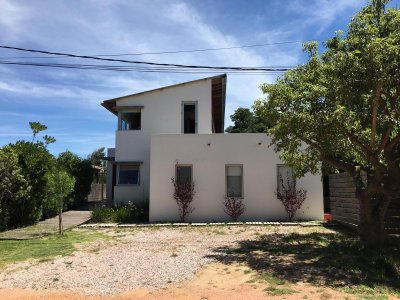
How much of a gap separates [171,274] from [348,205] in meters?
8.19

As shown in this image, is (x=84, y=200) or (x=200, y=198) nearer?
(x=200, y=198)

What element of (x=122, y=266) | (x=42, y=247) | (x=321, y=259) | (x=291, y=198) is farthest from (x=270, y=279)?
(x=291, y=198)

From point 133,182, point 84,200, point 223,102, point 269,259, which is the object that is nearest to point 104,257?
point 269,259

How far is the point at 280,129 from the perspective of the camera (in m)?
10.3

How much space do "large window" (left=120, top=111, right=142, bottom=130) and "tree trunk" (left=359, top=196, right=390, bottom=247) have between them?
534 inches

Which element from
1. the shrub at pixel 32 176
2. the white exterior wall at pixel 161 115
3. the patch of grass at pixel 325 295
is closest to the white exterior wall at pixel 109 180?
the white exterior wall at pixel 161 115

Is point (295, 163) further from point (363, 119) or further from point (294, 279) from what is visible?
point (294, 279)

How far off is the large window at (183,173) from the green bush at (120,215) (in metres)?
2.21

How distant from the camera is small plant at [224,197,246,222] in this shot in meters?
16.7

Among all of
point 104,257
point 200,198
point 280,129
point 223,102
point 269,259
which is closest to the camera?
point 269,259

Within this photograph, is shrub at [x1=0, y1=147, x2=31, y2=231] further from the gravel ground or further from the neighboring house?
the neighboring house

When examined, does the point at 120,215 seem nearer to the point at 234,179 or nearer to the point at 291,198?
the point at 234,179

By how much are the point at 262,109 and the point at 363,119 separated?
249 cm

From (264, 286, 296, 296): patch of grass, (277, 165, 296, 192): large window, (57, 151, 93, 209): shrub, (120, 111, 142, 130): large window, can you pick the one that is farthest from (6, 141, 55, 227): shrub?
(264, 286, 296, 296): patch of grass
